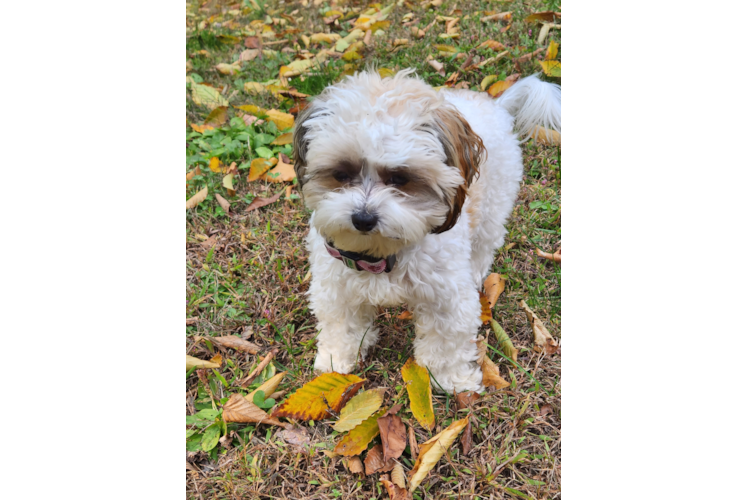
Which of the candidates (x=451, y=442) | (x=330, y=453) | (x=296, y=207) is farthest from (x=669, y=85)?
(x=296, y=207)

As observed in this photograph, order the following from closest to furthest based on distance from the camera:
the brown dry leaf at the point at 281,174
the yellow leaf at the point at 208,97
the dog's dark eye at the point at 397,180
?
the dog's dark eye at the point at 397,180, the brown dry leaf at the point at 281,174, the yellow leaf at the point at 208,97

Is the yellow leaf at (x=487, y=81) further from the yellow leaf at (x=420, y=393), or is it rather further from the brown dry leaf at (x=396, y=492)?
the brown dry leaf at (x=396, y=492)

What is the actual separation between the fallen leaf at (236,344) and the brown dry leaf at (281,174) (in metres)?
1.59

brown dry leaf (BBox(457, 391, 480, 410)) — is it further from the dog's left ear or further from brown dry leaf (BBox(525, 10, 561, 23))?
brown dry leaf (BBox(525, 10, 561, 23))

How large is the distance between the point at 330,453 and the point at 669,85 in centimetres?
231

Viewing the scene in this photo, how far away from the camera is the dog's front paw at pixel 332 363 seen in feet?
9.41

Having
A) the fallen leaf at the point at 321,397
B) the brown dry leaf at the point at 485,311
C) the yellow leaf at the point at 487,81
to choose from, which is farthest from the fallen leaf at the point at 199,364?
the yellow leaf at the point at 487,81

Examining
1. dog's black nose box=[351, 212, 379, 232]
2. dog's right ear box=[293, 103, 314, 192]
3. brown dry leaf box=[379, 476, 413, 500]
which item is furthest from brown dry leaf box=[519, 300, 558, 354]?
dog's right ear box=[293, 103, 314, 192]

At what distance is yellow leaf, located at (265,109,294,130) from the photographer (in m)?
4.54

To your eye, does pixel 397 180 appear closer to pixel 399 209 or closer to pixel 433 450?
pixel 399 209

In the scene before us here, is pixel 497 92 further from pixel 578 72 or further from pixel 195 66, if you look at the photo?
pixel 195 66

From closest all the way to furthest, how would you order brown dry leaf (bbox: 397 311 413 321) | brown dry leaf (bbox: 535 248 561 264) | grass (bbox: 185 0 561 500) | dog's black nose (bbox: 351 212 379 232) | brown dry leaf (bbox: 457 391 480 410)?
dog's black nose (bbox: 351 212 379 232)
grass (bbox: 185 0 561 500)
brown dry leaf (bbox: 457 391 480 410)
brown dry leaf (bbox: 397 311 413 321)
brown dry leaf (bbox: 535 248 561 264)

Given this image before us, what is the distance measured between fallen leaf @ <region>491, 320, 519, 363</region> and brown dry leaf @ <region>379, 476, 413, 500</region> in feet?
3.34

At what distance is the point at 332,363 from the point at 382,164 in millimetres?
1356
